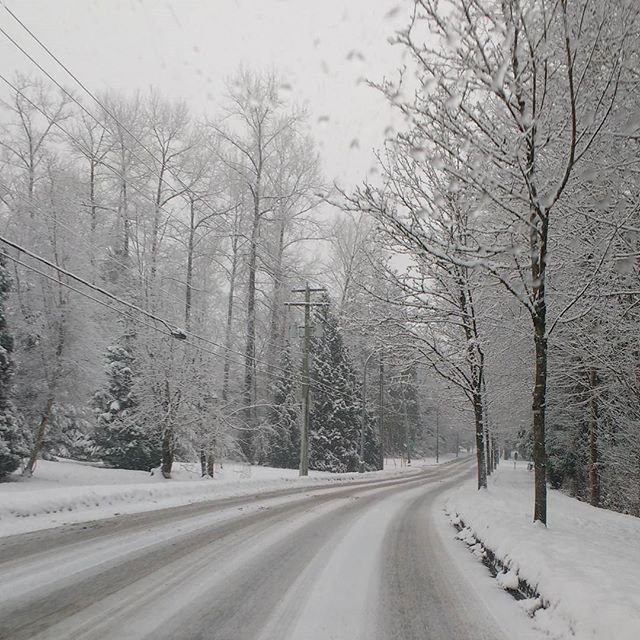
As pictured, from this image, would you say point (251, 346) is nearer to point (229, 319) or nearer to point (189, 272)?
point (229, 319)

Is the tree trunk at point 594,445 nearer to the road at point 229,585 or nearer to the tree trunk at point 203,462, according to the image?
the road at point 229,585

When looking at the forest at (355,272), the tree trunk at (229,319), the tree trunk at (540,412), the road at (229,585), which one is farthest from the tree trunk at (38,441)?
the tree trunk at (540,412)

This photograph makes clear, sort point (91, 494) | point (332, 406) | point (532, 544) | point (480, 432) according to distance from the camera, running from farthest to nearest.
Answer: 1. point (332, 406)
2. point (480, 432)
3. point (91, 494)
4. point (532, 544)

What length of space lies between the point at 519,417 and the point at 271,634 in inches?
1041

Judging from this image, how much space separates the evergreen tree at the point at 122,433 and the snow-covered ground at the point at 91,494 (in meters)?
2.35

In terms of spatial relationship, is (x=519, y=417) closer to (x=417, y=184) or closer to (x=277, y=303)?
(x=277, y=303)

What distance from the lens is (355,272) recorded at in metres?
12.5

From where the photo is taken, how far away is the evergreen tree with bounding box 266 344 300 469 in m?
37.4

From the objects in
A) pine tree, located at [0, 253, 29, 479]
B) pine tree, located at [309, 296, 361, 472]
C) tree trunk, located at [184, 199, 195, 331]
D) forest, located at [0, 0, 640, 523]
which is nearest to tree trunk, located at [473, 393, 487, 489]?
forest, located at [0, 0, 640, 523]

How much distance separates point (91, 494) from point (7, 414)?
8428 mm

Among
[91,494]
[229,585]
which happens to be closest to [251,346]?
[91,494]

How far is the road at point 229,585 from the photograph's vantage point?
413 centimetres

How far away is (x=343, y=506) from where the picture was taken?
13891 mm

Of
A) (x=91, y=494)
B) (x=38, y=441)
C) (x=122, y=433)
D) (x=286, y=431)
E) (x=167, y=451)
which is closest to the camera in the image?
(x=91, y=494)
